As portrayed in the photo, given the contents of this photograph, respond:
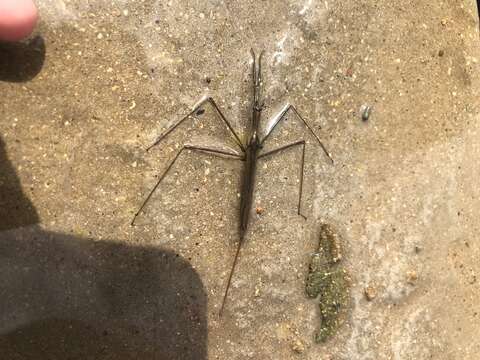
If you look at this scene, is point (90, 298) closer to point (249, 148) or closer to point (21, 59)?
point (249, 148)

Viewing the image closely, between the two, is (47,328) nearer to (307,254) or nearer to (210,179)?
(210,179)

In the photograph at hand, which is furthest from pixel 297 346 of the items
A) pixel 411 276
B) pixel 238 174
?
pixel 238 174

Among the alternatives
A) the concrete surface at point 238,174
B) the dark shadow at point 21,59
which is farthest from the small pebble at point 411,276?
the dark shadow at point 21,59

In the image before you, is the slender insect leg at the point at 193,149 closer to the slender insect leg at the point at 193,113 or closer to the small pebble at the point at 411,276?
the slender insect leg at the point at 193,113

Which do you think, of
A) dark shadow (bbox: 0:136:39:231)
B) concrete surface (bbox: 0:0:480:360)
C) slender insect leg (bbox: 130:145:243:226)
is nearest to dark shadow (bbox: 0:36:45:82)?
concrete surface (bbox: 0:0:480:360)

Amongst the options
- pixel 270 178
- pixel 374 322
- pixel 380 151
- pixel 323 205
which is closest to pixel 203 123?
pixel 270 178

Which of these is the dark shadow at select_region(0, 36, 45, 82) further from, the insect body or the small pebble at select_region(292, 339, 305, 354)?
the small pebble at select_region(292, 339, 305, 354)
